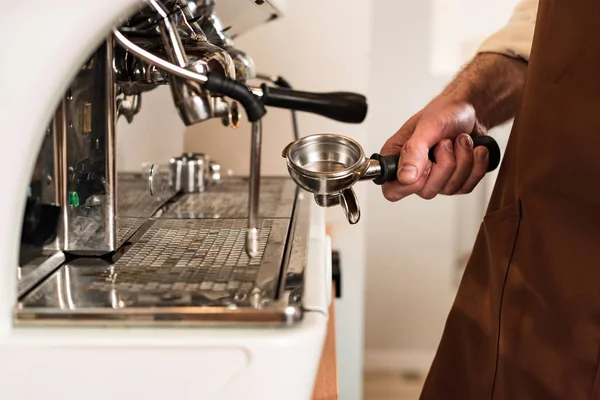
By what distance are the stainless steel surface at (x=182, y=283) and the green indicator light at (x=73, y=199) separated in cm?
4

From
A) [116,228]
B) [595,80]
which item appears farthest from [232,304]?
[595,80]

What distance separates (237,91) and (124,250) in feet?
0.52

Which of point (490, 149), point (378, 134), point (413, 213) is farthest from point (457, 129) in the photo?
point (413, 213)

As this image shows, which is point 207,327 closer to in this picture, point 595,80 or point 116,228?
point 116,228

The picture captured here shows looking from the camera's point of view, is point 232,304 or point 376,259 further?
point 376,259

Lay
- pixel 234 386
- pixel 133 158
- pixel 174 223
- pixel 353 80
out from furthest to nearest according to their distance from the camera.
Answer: pixel 353 80, pixel 133 158, pixel 174 223, pixel 234 386

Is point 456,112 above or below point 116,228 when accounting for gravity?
above

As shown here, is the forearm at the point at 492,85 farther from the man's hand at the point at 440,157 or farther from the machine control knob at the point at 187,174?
the machine control knob at the point at 187,174

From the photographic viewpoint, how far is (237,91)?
468mm

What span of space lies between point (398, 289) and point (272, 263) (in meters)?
1.11

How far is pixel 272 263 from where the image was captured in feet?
1.51

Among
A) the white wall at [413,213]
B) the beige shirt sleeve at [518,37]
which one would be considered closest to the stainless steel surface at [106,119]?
the beige shirt sleeve at [518,37]

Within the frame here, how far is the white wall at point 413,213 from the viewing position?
4.54 feet

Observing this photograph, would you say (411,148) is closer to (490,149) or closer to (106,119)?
(490,149)
